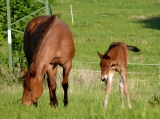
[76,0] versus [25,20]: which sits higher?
[25,20]

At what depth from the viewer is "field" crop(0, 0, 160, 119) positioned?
1059 centimetres

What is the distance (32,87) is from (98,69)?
13.4m

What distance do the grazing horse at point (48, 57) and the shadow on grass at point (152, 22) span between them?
3103cm

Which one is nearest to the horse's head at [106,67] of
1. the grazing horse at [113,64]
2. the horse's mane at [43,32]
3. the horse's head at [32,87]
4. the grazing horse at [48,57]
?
the grazing horse at [113,64]

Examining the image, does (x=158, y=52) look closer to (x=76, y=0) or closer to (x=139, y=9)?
(x=139, y=9)

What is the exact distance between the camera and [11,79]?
18.6m

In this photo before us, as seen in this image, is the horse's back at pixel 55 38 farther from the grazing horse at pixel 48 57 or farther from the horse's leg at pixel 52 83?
the horse's leg at pixel 52 83

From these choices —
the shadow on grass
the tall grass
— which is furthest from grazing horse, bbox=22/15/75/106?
the shadow on grass

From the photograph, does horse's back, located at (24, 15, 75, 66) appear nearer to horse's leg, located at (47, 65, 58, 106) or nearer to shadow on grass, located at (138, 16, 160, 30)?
horse's leg, located at (47, 65, 58, 106)

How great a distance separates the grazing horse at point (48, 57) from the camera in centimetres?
1216

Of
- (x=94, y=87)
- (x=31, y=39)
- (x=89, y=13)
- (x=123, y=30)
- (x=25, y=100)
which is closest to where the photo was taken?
Result: (x=25, y=100)

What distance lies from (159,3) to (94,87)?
4057 cm

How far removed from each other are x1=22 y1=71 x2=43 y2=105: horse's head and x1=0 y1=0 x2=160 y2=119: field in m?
0.26

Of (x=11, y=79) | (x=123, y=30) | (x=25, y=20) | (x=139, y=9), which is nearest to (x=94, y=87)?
(x=11, y=79)
